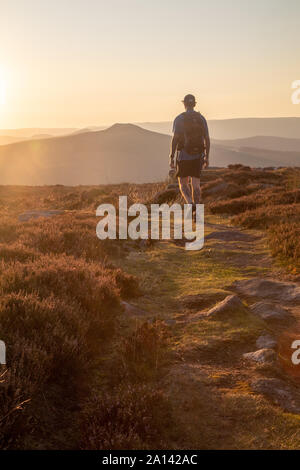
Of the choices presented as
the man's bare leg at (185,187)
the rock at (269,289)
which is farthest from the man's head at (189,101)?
the rock at (269,289)

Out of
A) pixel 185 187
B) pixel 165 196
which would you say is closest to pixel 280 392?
pixel 185 187

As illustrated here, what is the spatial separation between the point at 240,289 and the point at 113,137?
619 ft

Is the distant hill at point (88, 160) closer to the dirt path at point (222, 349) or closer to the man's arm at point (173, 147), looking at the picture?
the man's arm at point (173, 147)

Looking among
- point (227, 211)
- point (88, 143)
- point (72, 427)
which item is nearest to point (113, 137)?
point (88, 143)

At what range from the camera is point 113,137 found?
188 metres

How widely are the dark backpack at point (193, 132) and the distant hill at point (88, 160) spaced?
102 m

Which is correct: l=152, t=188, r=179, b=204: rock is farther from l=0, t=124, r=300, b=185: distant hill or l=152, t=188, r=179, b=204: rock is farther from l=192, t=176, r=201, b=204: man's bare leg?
l=0, t=124, r=300, b=185: distant hill

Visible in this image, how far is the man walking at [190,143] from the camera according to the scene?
11.6 metres

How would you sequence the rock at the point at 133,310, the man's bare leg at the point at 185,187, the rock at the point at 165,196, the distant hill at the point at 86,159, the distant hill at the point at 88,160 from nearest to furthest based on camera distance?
the rock at the point at 133,310 < the man's bare leg at the point at 185,187 < the rock at the point at 165,196 < the distant hill at the point at 88,160 < the distant hill at the point at 86,159

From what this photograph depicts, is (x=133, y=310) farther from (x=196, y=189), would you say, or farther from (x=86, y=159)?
(x=86, y=159)

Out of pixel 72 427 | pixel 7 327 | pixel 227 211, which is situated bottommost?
pixel 72 427

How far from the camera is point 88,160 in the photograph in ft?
505
